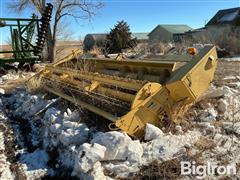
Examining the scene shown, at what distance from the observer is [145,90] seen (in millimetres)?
4508

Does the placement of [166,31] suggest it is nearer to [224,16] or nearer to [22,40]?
[224,16]

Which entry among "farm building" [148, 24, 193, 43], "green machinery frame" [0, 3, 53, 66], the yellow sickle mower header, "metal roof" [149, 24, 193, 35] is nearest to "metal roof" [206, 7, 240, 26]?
"farm building" [148, 24, 193, 43]

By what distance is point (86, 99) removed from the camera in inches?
227

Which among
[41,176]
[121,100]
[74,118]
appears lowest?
[41,176]

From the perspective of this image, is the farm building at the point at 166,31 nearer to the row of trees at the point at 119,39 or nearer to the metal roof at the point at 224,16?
the metal roof at the point at 224,16

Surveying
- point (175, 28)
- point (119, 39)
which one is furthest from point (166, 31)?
point (119, 39)

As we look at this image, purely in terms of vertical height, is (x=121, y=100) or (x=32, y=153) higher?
(x=121, y=100)

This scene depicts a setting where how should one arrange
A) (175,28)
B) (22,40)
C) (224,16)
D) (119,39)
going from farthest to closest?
(175,28)
(224,16)
(119,39)
(22,40)

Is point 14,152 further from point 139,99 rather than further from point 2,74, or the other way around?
point 2,74

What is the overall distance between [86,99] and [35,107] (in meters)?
1.58

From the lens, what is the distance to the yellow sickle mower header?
14.6 ft

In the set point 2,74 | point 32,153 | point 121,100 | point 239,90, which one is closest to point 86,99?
point 121,100

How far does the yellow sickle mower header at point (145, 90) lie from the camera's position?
14.6 feet

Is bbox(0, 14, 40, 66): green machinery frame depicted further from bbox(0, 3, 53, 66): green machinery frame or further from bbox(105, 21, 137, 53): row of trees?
bbox(105, 21, 137, 53): row of trees
